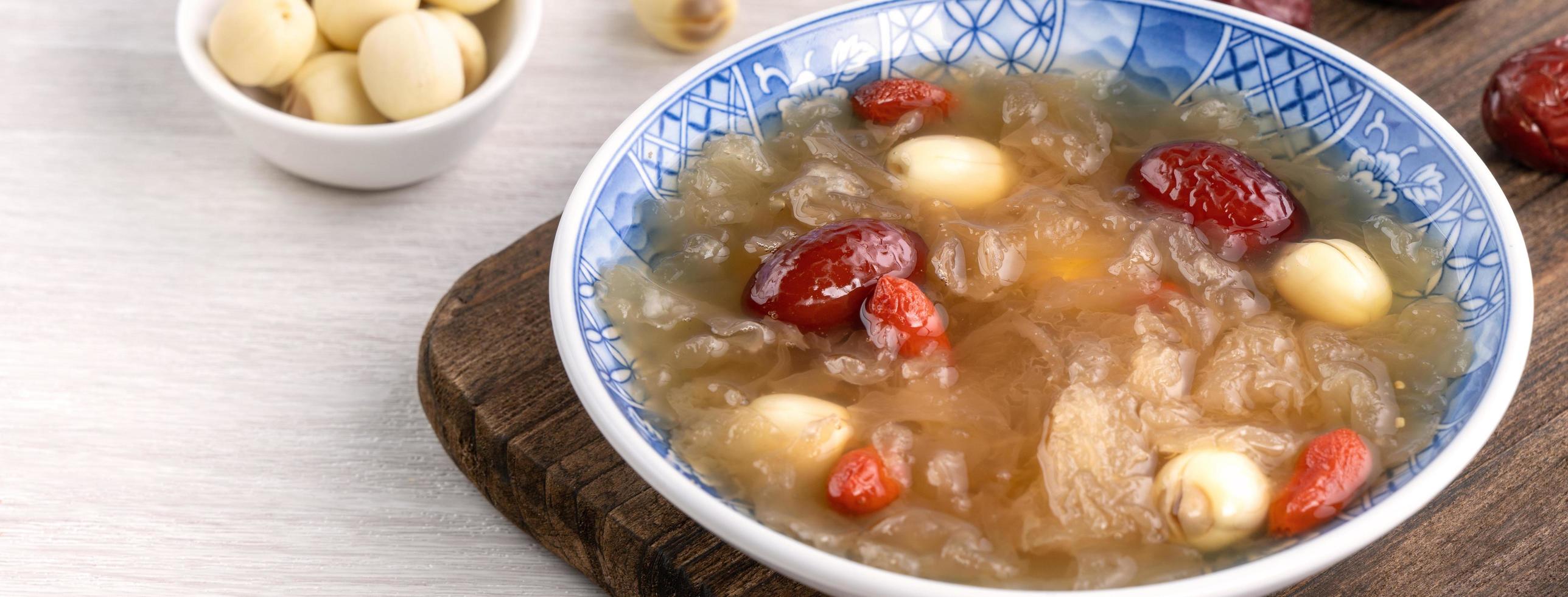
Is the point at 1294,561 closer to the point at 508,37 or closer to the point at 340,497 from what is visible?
the point at 340,497

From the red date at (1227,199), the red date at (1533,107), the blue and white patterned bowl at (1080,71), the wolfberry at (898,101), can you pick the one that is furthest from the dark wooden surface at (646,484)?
the wolfberry at (898,101)

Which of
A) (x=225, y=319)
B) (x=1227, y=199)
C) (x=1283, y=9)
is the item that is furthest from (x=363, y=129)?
(x=1283, y=9)

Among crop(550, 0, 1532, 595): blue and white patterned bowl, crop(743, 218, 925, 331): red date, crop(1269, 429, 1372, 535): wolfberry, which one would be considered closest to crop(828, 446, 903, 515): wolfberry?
crop(550, 0, 1532, 595): blue and white patterned bowl

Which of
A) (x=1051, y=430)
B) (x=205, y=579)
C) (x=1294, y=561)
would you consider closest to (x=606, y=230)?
(x=1051, y=430)

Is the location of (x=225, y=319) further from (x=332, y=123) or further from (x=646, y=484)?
(x=646, y=484)

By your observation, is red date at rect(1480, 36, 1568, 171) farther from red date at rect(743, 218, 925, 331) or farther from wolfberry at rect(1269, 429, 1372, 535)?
red date at rect(743, 218, 925, 331)
